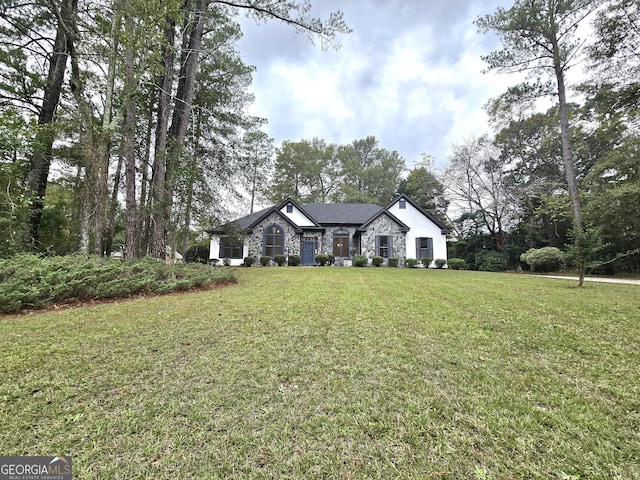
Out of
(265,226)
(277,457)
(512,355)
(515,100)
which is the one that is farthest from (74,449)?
(515,100)

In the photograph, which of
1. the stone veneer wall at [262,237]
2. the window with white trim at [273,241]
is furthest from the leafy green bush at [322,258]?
the window with white trim at [273,241]

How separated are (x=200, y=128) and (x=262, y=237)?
Answer: 736 centimetres

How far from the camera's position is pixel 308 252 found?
18047 millimetres

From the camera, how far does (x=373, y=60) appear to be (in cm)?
1462

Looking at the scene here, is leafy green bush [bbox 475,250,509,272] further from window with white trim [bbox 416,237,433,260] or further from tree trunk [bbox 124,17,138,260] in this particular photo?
tree trunk [bbox 124,17,138,260]

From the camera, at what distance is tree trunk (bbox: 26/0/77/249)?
8.49 meters

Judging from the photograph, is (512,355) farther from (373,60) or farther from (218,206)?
(373,60)

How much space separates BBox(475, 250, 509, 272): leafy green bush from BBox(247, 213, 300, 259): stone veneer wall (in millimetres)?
13263

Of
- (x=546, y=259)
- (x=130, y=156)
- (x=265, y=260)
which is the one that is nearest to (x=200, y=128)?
(x=130, y=156)

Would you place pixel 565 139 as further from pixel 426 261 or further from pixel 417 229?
pixel 426 261

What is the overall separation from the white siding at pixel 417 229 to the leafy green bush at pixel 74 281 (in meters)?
15.0

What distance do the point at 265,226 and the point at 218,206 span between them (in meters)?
5.15

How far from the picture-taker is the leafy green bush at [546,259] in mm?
14156

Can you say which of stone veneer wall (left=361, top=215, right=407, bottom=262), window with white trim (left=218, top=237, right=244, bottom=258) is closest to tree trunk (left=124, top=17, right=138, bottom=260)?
window with white trim (left=218, top=237, right=244, bottom=258)
